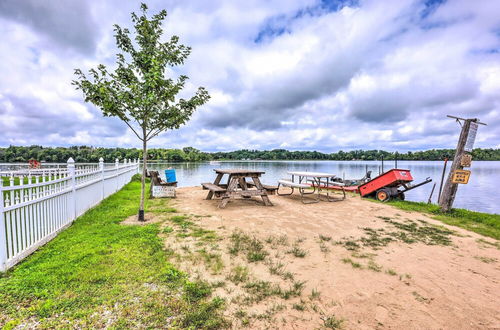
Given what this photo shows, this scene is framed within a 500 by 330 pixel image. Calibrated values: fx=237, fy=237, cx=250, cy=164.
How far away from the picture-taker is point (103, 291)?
2779mm

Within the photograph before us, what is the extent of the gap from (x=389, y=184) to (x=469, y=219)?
3.05 metres

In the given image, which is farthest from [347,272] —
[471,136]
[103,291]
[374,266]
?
[471,136]

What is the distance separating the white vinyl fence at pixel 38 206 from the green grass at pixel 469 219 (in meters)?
9.37

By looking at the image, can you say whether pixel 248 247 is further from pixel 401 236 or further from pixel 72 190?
pixel 72 190

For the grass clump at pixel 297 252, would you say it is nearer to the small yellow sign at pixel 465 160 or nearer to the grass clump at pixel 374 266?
the grass clump at pixel 374 266

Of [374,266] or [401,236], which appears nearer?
[374,266]

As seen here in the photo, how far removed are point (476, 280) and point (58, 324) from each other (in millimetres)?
5158

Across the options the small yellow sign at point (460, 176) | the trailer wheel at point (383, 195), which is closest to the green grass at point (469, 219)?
the small yellow sign at point (460, 176)

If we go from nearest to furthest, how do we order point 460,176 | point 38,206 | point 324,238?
point 38,206, point 324,238, point 460,176

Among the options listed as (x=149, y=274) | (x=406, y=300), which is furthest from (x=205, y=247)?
(x=406, y=300)

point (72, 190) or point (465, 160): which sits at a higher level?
point (465, 160)

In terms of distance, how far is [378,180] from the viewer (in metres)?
10.3

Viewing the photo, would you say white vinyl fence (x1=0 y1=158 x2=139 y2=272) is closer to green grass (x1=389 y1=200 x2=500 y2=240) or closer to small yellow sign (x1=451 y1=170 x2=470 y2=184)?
green grass (x1=389 y1=200 x2=500 y2=240)

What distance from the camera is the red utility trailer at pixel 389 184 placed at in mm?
9724
